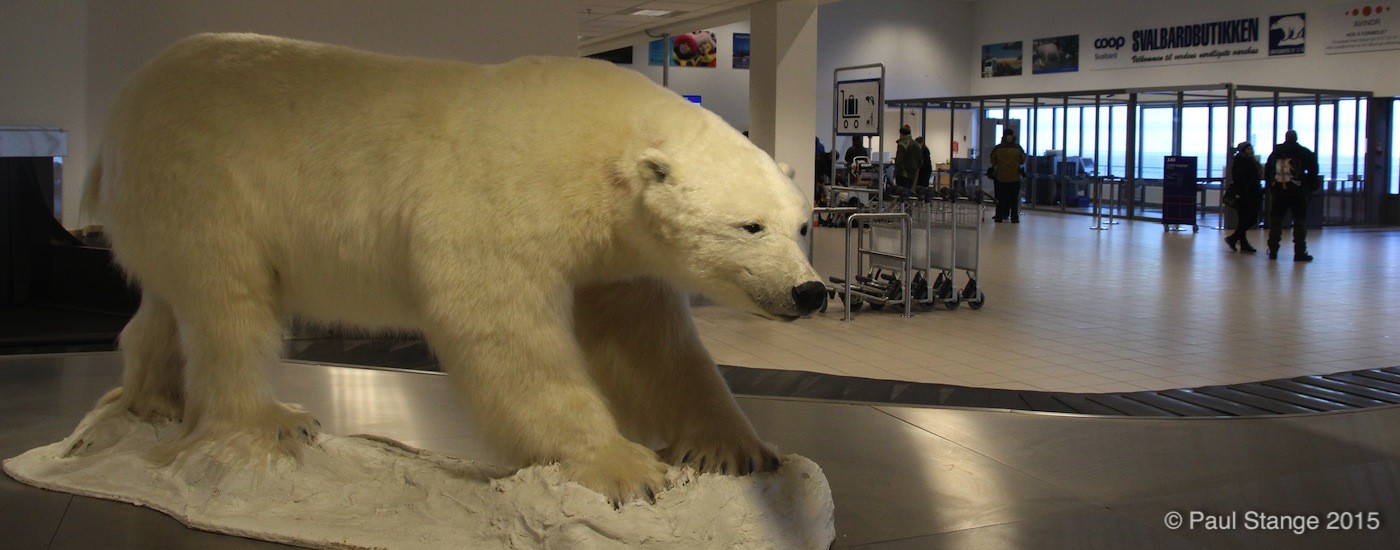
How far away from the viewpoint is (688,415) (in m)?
2.40

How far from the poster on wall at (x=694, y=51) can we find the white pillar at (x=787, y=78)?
9773 millimetres

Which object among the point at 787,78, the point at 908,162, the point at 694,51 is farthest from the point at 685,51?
the point at 787,78

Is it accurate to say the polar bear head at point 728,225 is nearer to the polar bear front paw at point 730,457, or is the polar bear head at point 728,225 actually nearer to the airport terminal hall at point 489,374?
the airport terminal hall at point 489,374

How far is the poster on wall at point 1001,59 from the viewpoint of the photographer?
22359 mm

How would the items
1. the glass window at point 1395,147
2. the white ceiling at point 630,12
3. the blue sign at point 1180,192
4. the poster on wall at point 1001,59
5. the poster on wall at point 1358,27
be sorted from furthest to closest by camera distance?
the poster on wall at point 1001,59 < the glass window at point 1395,147 < the blue sign at point 1180,192 < the poster on wall at point 1358,27 < the white ceiling at point 630,12

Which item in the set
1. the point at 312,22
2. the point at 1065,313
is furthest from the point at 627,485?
the point at 1065,313

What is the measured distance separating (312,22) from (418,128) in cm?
366

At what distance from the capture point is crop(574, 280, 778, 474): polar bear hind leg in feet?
7.84

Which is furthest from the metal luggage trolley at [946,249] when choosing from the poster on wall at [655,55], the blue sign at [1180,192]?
the poster on wall at [655,55]

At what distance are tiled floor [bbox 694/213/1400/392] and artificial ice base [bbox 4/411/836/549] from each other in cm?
347

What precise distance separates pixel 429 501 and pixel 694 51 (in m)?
19.1

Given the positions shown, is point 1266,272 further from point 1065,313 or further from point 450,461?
point 450,461

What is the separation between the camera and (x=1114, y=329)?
24.0 feet

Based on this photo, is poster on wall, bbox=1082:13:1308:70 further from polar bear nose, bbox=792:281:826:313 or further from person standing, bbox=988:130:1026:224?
polar bear nose, bbox=792:281:826:313
